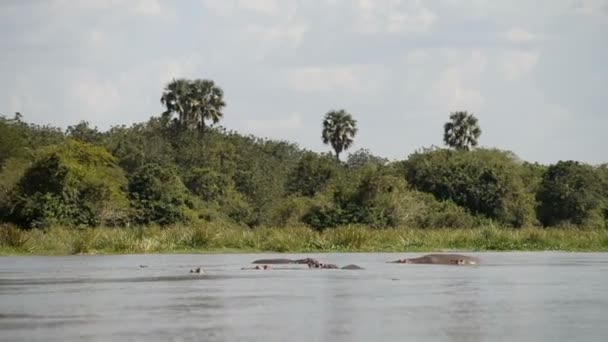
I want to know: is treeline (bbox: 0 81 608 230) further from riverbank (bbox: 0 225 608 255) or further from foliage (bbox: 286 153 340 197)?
riverbank (bbox: 0 225 608 255)

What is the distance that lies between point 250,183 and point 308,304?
7158 centimetres

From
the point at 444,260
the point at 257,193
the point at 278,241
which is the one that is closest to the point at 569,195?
the point at 257,193

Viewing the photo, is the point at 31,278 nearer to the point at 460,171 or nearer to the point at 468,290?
the point at 468,290

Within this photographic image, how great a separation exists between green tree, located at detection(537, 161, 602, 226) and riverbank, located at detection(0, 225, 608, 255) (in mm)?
25182

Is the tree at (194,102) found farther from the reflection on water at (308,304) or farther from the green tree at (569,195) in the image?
the reflection on water at (308,304)

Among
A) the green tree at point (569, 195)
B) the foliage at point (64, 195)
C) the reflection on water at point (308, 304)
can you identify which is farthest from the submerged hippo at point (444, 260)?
the green tree at point (569, 195)

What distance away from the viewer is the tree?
95.3 meters

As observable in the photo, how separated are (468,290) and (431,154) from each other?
215 feet

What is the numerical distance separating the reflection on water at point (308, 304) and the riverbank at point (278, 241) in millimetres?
14616

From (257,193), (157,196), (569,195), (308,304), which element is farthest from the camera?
(257,193)

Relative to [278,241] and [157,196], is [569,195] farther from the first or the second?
[278,241]

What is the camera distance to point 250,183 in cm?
9081

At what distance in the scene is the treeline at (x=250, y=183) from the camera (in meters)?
64.1

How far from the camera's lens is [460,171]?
80.4 m
